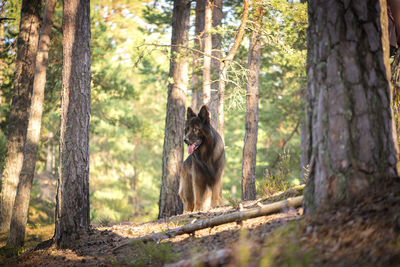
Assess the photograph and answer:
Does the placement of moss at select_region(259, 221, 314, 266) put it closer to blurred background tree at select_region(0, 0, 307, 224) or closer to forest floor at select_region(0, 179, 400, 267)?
forest floor at select_region(0, 179, 400, 267)

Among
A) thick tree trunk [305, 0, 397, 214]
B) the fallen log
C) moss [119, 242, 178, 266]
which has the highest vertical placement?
thick tree trunk [305, 0, 397, 214]

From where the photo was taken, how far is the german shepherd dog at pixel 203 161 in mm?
7777

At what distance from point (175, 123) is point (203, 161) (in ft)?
5.85

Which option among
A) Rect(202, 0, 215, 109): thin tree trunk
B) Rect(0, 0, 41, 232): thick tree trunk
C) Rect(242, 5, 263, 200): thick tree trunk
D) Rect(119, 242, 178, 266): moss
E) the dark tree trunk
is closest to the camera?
Rect(119, 242, 178, 266): moss

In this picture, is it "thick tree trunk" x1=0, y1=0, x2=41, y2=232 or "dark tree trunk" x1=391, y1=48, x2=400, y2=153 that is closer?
"dark tree trunk" x1=391, y1=48, x2=400, y2=153

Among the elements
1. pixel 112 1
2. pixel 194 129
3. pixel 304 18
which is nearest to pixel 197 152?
pixel 194 129

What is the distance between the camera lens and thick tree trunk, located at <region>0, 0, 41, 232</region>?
36.3ft

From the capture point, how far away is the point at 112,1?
27391 millimetres

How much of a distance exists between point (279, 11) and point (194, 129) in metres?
4.76

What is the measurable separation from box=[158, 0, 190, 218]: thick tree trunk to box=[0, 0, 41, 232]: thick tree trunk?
540cm

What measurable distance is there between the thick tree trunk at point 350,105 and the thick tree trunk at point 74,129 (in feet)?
14.1

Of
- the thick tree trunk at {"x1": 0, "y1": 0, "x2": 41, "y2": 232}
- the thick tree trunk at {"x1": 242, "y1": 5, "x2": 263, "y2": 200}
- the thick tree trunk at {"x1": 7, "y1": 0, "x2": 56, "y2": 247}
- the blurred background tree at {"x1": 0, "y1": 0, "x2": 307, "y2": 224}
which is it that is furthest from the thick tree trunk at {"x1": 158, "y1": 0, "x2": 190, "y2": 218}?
the thick tree trunk at {"x1": 0, "y1": 0, "x2": 41, "y2": 232}

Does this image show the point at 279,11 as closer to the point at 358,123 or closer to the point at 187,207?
the point at 187,207

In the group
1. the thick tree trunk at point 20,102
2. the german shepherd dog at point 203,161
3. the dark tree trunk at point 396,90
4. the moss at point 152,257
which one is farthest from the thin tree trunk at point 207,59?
the moss at point 152,257
